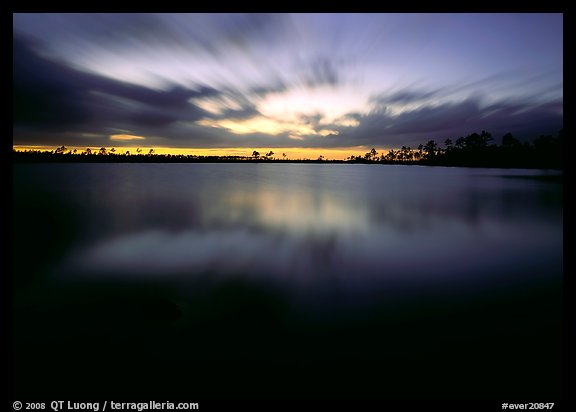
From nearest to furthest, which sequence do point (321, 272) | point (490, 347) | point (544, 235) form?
point (490, 347) → point (321, 272) → point (544, 235)

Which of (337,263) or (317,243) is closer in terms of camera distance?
(337,263)

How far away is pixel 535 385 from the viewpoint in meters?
4.23

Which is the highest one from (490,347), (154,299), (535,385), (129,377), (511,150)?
(511,150)

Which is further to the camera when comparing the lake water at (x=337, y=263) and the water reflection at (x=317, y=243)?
the water reflection at (x=317, y=243)

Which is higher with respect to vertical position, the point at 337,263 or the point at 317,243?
the point at 317,243

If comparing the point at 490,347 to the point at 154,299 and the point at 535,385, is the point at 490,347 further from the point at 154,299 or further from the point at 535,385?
the point at 154,299

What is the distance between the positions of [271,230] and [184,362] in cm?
878

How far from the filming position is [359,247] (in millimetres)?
10344

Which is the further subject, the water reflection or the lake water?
the water reflection

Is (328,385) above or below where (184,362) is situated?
below

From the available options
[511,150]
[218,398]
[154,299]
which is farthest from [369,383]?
[511,150]

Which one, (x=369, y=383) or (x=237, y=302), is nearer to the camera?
(x=369, y=383)

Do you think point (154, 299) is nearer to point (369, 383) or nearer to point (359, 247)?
point (369, 383)

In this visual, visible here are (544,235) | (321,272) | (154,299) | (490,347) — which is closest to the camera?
(490,347)
